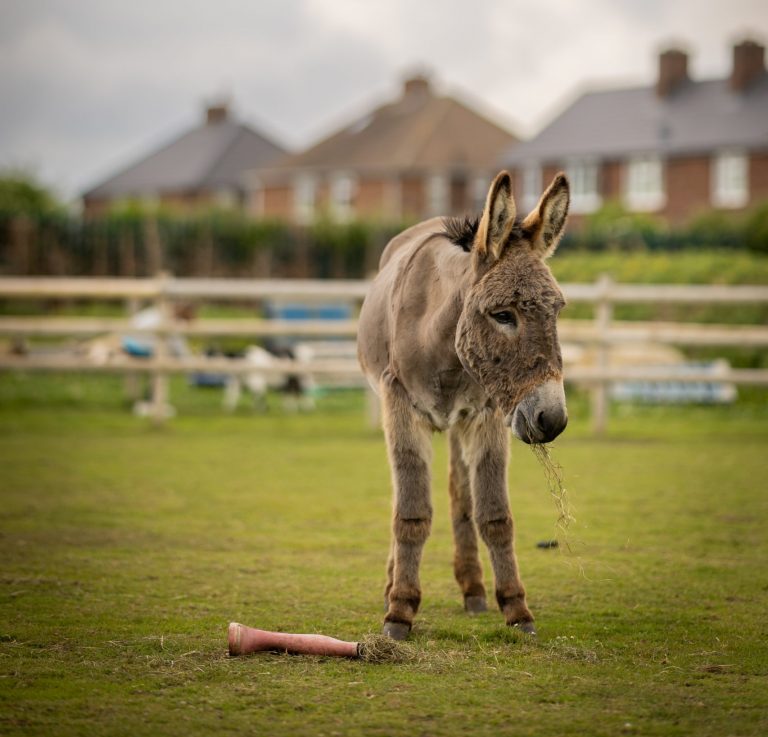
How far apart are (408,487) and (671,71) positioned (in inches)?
1779

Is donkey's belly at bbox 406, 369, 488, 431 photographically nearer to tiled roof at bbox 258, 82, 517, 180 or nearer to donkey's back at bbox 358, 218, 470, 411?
donkey's back at bbox 358, 218, 470, 411

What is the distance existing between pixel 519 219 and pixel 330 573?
7.91 feet

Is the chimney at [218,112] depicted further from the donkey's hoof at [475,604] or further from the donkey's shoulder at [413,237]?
the donkey's hoof at [475,604]

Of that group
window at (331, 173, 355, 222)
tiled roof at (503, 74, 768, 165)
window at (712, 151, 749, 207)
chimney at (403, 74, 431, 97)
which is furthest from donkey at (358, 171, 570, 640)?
chimney at (403, 74, 431, 97)

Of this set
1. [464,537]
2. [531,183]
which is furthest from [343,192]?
[464,537]

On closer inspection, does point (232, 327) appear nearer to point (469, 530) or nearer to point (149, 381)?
point (149, 381)

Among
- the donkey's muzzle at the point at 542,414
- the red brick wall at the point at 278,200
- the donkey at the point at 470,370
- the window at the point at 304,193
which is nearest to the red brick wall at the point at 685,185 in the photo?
the window at the point at 304,193

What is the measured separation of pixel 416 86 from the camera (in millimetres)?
58531

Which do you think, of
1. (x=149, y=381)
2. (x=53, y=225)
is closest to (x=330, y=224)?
(x=53, y=225)

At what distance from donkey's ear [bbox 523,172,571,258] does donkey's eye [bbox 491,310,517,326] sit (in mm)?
334

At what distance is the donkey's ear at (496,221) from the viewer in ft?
15.0

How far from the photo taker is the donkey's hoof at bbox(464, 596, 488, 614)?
548cm

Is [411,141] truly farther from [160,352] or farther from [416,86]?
[160,352]

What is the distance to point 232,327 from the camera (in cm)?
1359
